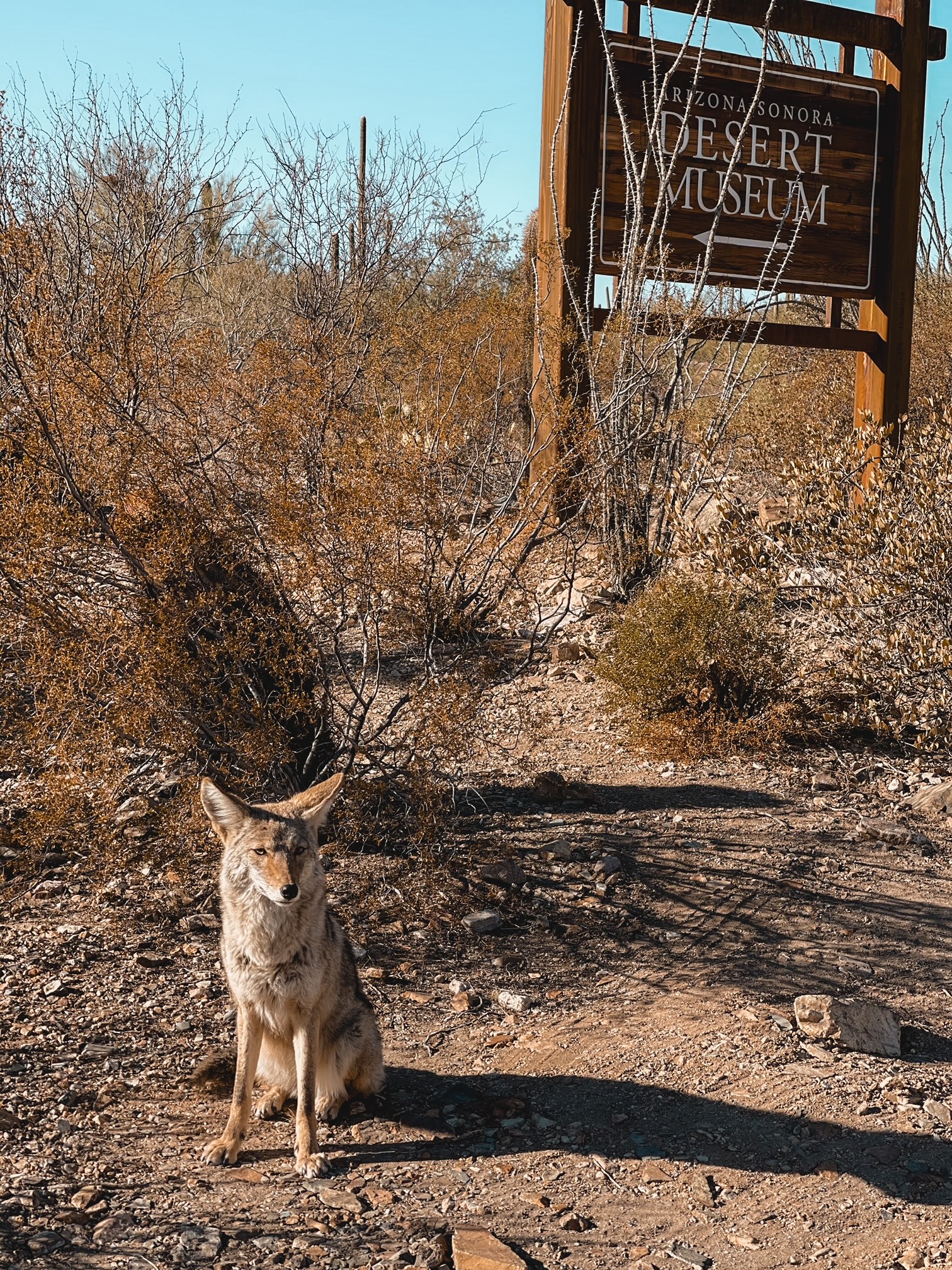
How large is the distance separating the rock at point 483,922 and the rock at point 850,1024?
4.15ft

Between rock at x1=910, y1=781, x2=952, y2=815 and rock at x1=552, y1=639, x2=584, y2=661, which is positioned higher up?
rock at x1=552, y1=639, x2=584, y2=661

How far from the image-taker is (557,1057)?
13.3 feet

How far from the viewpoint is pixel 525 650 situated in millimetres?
8023

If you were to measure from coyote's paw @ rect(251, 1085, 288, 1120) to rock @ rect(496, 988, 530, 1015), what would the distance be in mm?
970

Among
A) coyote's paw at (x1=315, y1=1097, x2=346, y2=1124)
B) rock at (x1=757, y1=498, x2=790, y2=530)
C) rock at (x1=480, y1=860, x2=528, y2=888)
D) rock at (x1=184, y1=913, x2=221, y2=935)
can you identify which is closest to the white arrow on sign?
rock at (x1=757, y1=498, x2=790, y2=530)

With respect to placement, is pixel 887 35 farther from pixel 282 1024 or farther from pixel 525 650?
pixel 282 1024

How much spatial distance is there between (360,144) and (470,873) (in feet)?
41.9

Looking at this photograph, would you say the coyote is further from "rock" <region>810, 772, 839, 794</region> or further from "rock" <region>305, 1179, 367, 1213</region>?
"rock" <region>810, 772, 839, 794</region>

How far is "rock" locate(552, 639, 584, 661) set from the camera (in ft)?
26.1

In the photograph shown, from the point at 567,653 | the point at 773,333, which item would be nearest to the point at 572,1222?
the point at 567,653

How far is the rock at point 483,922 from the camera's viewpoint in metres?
4.93

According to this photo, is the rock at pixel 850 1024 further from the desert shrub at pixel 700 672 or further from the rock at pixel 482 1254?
the desert shrub at pixel 700 672

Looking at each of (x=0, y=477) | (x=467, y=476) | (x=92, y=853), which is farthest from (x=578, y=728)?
(x=0, y=477)

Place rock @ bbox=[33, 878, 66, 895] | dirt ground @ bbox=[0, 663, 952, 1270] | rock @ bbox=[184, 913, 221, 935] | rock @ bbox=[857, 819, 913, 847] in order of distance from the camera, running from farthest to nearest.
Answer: rock @ bbox=[857, 819, 913, 847] → rock @ bbox=[33, 878, 66, 895] → rock @ bbox=[184, 913, 221, 935] → dirt ground @ bbox=[0, 663, 952, 1270]
